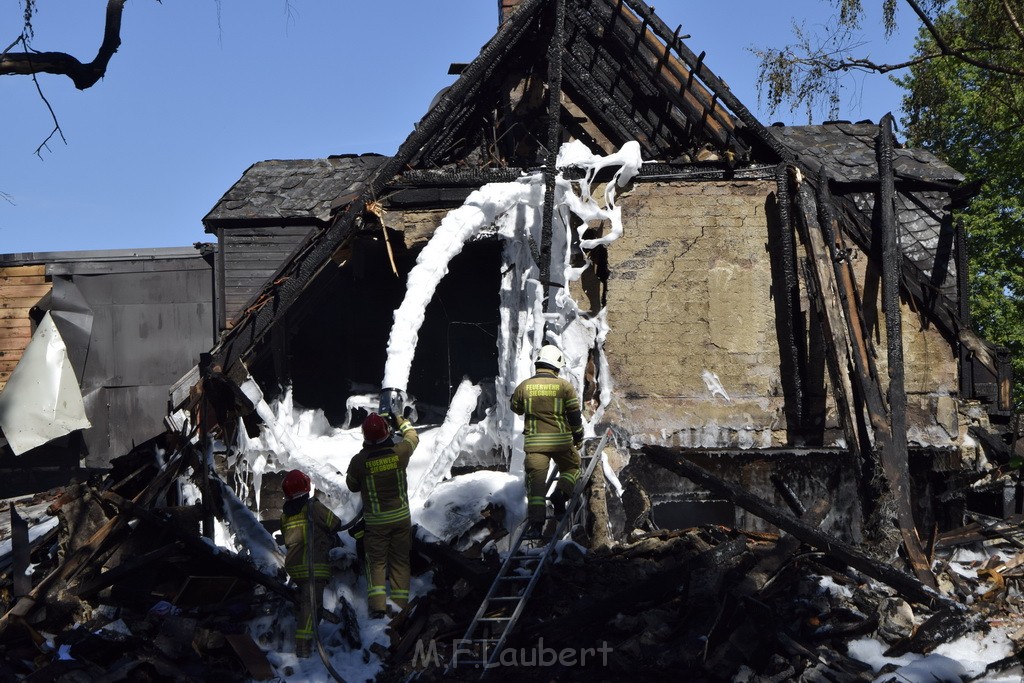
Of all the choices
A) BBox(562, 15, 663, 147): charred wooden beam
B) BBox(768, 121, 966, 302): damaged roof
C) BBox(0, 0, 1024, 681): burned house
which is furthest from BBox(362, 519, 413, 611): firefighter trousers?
BBox(768, 121, 966, 302): damaged roof

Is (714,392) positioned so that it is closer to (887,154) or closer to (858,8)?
(887,154)

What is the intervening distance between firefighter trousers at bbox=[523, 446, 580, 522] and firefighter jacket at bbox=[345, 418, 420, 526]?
3.29ft

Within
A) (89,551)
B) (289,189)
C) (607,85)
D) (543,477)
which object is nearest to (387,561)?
(543,477)

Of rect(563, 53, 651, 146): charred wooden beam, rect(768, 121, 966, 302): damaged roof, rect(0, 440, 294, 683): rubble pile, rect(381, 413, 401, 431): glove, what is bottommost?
rect(0, 440, 294, 683): rubble pile

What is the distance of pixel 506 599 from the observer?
23.6ft

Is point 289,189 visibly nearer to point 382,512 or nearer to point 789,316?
point 382,512

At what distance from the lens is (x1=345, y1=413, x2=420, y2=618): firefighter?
7.62 m

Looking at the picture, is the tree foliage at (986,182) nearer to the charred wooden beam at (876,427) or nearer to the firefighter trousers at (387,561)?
the charred wooden beam at (876,427)

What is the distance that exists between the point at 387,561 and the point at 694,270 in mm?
4458

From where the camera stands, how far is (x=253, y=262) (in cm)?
1211

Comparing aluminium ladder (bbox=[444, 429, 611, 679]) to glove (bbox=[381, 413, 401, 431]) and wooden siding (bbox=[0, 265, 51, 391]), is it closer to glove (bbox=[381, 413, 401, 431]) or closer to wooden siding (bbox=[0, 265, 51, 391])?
glove (bbox=[381, 413, 401, 431])

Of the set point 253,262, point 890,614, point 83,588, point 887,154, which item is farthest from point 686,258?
point 83,588

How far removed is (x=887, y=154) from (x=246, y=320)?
645 cm

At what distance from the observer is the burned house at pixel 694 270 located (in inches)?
384
